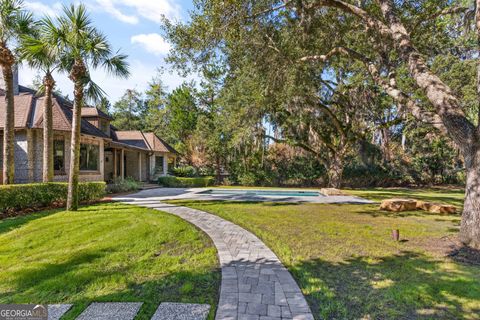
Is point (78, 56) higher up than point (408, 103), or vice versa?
point (78, 56)

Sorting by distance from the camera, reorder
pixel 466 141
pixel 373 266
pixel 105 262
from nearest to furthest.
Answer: pixel 373 266 → pixel 105 262 → pixel 466 141

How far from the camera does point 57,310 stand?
287 centimetres

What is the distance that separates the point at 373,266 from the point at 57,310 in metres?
4.48

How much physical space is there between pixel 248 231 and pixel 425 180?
23059mm

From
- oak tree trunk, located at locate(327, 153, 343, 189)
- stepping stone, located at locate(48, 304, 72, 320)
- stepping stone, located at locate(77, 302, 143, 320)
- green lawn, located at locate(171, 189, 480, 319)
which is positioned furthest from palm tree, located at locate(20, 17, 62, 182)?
oak tree trunk, located at locate(327, 153, 343, 189)

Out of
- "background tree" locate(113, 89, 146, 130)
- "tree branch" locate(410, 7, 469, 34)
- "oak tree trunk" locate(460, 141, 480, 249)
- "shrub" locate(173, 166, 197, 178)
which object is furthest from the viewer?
"background tree" locate(113, 89, 146, 130)

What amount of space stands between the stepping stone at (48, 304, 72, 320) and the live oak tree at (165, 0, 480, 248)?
672cm

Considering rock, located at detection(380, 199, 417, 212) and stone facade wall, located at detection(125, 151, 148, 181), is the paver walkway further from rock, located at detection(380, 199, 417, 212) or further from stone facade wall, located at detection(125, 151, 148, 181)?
stone facade wall, located at detection(125, 151, 148, 181)

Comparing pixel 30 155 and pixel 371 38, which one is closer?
pixel 371 38

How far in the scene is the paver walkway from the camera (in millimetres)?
2793

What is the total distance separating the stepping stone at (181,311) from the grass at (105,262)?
10 cm

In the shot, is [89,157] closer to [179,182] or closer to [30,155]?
[30,155]

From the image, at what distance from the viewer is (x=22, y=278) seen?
3738 mm

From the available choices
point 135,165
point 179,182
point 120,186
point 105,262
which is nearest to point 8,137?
point 120,186
